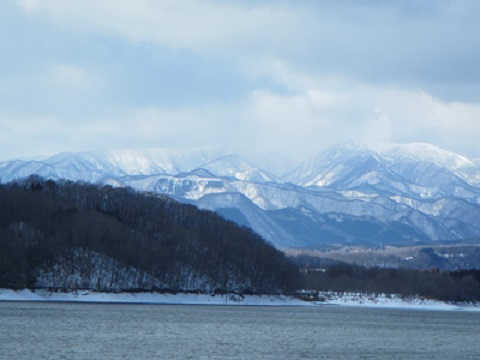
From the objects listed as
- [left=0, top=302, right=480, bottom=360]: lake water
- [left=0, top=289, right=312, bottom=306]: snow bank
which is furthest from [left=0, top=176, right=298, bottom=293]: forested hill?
[left=0, top=302, right=480, bottom=360]: lake water

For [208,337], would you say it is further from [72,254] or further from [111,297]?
[72,254]

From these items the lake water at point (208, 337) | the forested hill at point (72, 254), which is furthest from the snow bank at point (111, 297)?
the lake water at point (208, 337)

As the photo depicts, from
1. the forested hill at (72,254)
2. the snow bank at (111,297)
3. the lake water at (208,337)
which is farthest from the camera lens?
the forested hill at (72,254)

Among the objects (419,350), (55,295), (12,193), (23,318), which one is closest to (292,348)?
(419,350)

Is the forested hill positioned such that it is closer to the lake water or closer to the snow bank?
the snow bank

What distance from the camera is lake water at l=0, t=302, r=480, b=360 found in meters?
81.6

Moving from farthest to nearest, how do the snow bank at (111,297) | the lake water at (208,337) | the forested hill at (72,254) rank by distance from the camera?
the forested hill at (72,254), the snow bank at (111,297), the lake water at (208,337)

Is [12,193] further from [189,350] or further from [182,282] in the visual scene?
[189,350]

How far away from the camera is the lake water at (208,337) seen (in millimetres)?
81562

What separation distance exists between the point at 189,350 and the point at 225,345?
7.81 meters

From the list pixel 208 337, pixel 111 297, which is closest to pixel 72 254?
pixel 111 297

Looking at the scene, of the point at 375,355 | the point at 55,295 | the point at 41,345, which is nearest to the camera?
the point at 41,345

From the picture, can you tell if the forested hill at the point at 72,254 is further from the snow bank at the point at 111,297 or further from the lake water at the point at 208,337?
the lake water at the point at 208,337

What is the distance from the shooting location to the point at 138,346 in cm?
8619
